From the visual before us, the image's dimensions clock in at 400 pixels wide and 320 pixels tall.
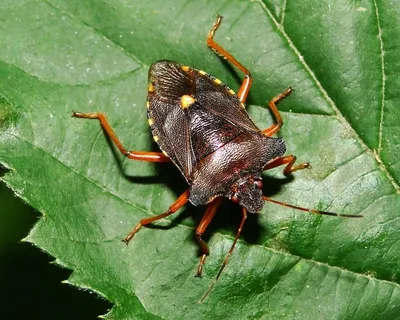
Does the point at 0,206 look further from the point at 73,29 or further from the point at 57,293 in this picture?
the point at 73,29

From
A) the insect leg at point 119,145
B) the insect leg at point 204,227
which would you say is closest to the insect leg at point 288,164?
the insect leg at point 204,227

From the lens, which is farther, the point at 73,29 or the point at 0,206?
the point at 0,206

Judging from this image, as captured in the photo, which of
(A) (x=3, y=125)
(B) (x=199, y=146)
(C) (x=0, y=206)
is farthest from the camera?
(C) (x=0, y=206)

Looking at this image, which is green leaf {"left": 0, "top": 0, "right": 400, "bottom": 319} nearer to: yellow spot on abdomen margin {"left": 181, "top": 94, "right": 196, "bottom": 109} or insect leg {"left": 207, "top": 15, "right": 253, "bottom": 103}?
insect leg {"left": 207, "top": 15, "right": 253, "bottom": 103}

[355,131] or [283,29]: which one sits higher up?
[283,29]

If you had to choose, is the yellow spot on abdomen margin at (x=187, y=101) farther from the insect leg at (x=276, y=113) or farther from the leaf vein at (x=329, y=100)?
the leaf vein at (x=329, y=100)

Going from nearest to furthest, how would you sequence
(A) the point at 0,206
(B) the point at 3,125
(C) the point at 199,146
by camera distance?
1. (B) the point at 3,125
2. (C) the point at 199,146
3. (A) the point at 0,206

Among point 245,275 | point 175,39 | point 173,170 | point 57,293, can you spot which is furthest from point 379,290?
point 57,293
